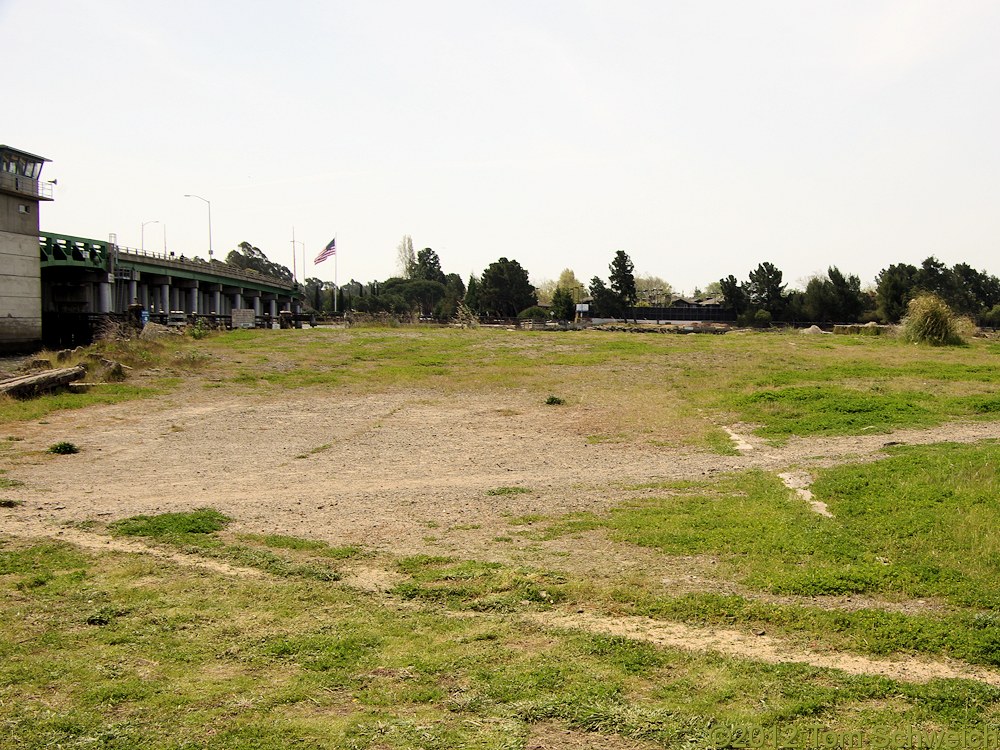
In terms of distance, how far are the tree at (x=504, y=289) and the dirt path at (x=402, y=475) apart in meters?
78.7

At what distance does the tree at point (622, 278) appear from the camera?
92.5 meters

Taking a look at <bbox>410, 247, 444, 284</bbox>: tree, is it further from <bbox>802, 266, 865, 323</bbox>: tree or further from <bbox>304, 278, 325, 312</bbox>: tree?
<bbox>802, 266, 865, 323</bbox>: tree

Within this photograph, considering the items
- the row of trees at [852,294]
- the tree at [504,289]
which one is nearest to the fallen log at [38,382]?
the row of trees at [852,294]

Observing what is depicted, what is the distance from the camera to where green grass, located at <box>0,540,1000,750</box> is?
15.9 ft

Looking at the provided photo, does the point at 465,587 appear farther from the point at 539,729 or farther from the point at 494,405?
the point at 494,405

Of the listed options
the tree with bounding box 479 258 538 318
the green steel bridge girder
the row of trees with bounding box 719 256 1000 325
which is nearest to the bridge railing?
the green steel bridge girder

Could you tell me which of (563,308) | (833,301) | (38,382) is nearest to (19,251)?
(38,382)

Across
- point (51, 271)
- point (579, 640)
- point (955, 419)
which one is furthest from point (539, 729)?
point (51, 271)

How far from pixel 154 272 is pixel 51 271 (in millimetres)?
9415

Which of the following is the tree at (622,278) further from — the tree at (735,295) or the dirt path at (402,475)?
the dirt path at (402,475)

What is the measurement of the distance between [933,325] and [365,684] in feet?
125

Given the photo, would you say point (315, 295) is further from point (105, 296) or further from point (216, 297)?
point (105, 296)

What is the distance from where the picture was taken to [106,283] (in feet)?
197

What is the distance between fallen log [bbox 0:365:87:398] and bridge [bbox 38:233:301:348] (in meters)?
25.4
